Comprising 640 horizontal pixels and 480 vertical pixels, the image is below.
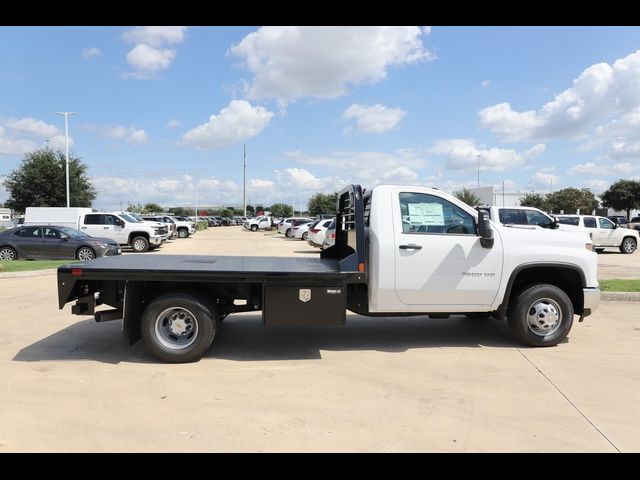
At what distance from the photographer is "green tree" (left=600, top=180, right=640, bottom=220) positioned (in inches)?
2749

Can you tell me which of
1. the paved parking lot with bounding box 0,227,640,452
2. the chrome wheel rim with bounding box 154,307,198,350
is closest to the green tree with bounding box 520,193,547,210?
the paved parking lot with bounding box 0,227,640,452

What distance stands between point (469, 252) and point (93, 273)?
4426mm

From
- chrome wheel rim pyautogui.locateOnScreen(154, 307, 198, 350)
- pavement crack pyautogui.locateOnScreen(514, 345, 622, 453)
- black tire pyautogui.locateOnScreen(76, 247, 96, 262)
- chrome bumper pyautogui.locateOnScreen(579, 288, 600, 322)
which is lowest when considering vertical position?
pavement crack pyautogui.locateOnScreen(514, 345, 622, 453)

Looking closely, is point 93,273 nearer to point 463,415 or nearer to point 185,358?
point 185,358

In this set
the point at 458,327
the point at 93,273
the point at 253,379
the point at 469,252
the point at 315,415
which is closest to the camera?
the point at 315,415

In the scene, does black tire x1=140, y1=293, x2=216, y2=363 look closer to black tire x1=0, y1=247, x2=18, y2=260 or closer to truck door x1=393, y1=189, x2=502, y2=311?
truck door x1=393, y1=189, x2=502, y2=311

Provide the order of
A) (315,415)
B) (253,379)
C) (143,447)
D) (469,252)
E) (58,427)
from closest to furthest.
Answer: (143,447), (58,427), (315,415), (253,379), (469,252)

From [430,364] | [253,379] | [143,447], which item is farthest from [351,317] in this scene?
[143,447]

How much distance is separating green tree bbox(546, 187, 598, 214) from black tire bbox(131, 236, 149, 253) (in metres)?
70.1

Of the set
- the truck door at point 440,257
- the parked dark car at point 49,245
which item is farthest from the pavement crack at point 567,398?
the parked dark car at point 49,245

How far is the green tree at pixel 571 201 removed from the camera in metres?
77.1

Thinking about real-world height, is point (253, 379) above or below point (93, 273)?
below

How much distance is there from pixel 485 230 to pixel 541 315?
141cm

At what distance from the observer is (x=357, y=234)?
5.82 meters
